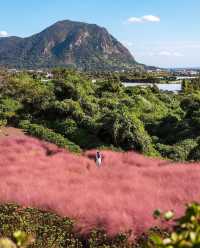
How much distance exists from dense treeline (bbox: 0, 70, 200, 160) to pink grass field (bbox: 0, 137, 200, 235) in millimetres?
7251

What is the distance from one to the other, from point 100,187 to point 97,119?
1852cm

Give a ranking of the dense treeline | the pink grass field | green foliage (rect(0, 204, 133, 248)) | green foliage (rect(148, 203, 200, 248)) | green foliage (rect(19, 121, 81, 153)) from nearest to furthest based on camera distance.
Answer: green foliage (rect(148, 203, 200, 248))
green foliage (rect(0, 204, 133, 248))
the pink grass field
green foliage (rect(19, 121, 81, 153))
the dense treeline

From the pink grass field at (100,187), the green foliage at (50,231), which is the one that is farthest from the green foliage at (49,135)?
the green foliage at (50,231)

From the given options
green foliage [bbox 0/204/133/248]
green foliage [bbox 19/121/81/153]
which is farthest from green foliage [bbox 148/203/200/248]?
green foliage [bbox 19/121/81/153]

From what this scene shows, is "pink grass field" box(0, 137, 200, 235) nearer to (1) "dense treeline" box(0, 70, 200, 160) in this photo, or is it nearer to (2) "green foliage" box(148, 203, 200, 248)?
(1) "dense treeline" box(0, 70, 200, 160)

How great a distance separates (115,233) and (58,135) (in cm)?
2089

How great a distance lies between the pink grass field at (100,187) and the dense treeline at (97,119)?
7251 millimetres

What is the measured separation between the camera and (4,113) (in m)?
39.4

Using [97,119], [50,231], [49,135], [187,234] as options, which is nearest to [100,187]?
[50,231]

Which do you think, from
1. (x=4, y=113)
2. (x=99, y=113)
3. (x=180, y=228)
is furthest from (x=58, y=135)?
(x=180, y=228)

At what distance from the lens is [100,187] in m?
15.8

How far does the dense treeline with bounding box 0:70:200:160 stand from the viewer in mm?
30025

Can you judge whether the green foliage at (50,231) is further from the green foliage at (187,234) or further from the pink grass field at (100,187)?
the green foliage at (187,234)

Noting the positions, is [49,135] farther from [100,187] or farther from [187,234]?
[187,234]
